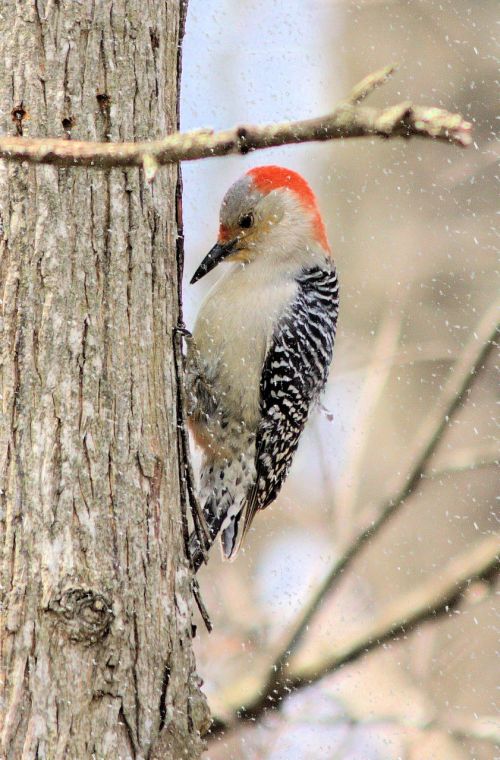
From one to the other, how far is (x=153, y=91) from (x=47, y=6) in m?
0.37

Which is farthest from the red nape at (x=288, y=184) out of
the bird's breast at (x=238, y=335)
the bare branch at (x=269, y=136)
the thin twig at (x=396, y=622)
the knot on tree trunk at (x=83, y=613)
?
the bare branch at (x=269, y=136)

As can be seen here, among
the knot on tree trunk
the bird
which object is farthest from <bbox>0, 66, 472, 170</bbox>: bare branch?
the bird

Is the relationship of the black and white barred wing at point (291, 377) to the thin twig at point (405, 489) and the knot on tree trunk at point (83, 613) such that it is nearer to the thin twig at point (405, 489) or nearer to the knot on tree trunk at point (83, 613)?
the thin twig at point (405, 489)

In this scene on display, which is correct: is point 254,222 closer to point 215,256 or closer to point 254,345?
point 215,256

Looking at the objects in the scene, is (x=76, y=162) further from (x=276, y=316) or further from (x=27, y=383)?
(x=276, y=316)

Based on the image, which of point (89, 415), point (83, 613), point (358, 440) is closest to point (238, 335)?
point (358, 440)

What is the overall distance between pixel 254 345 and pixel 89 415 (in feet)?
5.17

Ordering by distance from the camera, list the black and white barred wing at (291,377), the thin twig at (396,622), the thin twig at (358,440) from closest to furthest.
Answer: the thin twig at (396,622), the black and white barred wing at (291,377), the thin twig at (358,440)

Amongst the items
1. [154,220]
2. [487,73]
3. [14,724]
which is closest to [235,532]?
[154,220]

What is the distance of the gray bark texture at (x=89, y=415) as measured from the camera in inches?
88.9

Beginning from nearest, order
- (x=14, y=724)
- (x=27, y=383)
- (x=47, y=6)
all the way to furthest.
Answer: (x=14, y=724)
(x=27, y=383)
(x=47, y=6)

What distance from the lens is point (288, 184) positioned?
4.28 meters

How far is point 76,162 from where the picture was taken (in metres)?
1.71

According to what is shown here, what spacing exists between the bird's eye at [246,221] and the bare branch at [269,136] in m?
2.36
